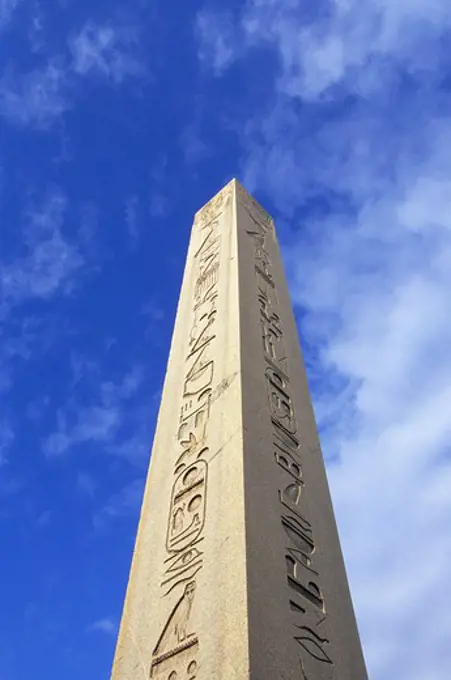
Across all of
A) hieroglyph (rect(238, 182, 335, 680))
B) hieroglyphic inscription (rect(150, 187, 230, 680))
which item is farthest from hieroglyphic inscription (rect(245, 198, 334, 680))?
hieroglyphic inscription (rect(150, 187, 230, 680))

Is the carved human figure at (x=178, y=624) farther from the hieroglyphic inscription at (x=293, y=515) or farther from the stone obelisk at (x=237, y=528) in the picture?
the hieroglyphic inscription at (x=293, y=515)

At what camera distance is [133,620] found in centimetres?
329

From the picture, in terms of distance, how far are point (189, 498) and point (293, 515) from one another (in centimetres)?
51

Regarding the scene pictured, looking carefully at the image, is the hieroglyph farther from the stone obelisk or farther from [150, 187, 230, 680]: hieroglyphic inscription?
[150, 187, 230, 680]: hieroglyphic inscription

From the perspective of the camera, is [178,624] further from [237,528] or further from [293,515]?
[293,515]

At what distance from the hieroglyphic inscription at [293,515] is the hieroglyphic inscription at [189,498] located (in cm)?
37

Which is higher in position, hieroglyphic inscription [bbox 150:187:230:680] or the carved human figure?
hieroglyphic inscription [bbox 150:187:230:680]

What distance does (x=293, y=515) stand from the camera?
139 inches

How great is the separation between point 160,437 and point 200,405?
1.10ft

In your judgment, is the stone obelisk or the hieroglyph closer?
the stone obelisk

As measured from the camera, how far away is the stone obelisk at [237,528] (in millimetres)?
2777

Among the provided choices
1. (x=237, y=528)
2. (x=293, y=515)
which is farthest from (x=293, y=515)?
(x=237, y=528)

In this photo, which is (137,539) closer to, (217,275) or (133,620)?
(133,620)

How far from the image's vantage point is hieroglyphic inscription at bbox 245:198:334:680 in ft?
9.46
